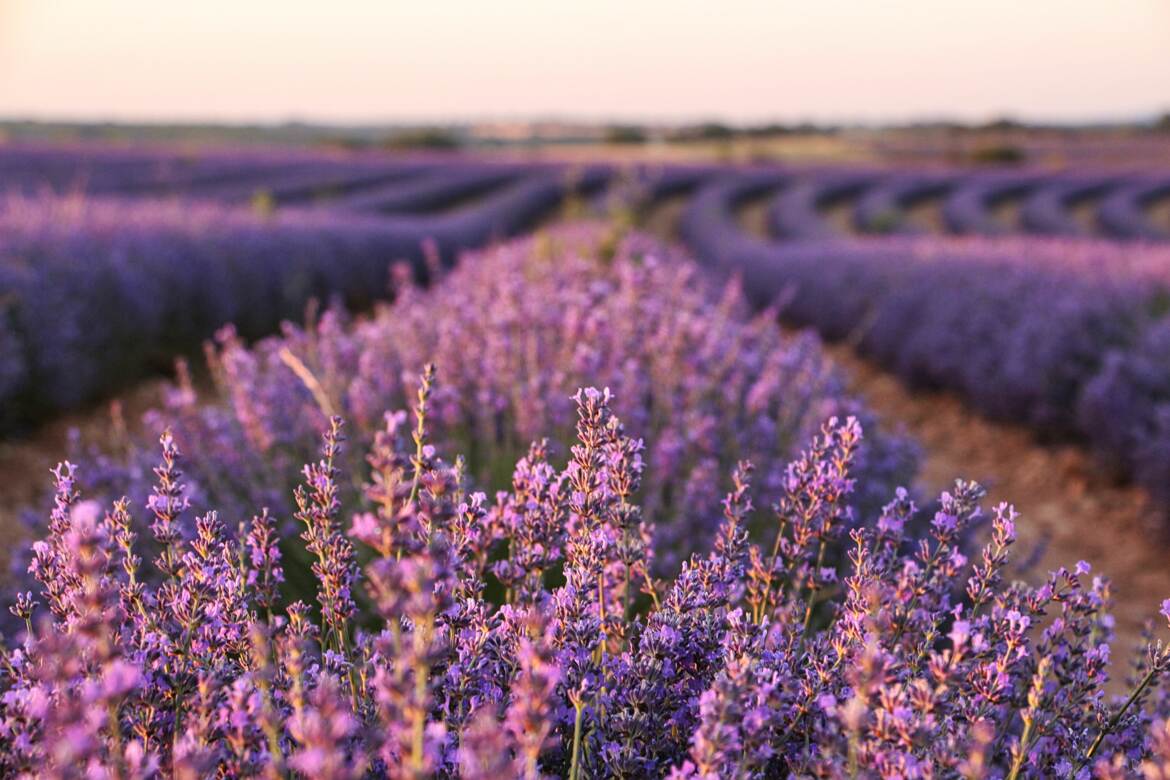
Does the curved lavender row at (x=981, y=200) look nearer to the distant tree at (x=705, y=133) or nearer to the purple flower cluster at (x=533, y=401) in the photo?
the purple flower cluster at (x=533, y=401)

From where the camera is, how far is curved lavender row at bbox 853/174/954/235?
1877 centimetres

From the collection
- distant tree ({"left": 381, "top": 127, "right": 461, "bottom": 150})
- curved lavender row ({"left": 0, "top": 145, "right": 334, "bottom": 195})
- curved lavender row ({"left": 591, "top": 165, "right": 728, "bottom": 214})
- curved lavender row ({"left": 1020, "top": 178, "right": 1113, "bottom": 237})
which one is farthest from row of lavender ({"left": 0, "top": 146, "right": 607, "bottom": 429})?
distant tree ({"left": 381, "top": 127, "right": 461, "bottom": 150})

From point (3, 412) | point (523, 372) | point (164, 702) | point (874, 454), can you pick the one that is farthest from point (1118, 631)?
point (3, 412)

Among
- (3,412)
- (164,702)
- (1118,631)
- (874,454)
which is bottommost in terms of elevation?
(1118,631)

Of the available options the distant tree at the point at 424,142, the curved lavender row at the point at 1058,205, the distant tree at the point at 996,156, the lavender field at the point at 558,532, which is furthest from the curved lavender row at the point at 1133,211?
the distant tree at the point at 424,142

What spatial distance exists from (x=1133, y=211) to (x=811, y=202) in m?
7.91

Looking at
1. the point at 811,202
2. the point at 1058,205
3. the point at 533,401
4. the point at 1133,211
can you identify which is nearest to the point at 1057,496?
the point at 533,401

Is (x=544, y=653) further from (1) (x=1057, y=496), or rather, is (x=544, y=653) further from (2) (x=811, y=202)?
(2) (x=811, y=202)

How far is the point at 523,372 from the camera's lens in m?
3.52

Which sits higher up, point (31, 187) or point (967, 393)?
point (31, 187)

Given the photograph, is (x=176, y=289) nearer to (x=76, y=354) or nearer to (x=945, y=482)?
(x=76, y=354)

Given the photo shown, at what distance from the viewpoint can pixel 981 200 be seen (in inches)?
992

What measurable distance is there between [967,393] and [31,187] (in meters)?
17.9

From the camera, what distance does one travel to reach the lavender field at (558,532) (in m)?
1.01
